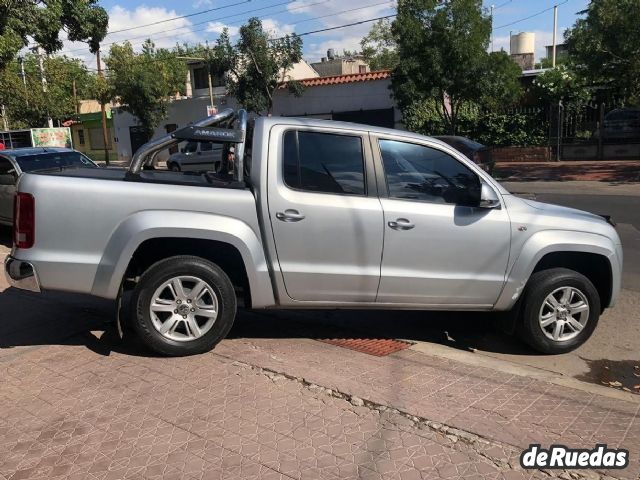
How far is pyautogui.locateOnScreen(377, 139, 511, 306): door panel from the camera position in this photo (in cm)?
453

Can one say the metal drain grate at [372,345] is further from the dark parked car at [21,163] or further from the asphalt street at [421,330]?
the dark parked car at [21,163]

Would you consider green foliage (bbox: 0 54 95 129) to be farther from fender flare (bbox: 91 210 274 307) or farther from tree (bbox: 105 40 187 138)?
fender flare (bbox: 91 210 274 307)

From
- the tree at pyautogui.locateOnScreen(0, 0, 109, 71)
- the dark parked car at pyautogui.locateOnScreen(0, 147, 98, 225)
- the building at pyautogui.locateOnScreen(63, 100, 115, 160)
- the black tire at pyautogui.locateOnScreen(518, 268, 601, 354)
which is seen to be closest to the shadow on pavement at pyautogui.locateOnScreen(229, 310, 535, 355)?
the black tire at pyautogui.locateOnScreen(518, 268, 601, 354)

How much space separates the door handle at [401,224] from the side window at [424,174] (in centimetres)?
21

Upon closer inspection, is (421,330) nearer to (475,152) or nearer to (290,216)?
(290,216)

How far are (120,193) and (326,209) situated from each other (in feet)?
4.88

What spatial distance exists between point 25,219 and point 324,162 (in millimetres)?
2201

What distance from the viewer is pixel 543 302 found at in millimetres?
4762

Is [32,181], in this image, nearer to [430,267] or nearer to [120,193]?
[120,193]

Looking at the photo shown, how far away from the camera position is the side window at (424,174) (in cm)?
462

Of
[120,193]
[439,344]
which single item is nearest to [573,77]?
[439,344]

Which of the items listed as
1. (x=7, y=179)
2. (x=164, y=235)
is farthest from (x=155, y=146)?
(x=7, y=179)

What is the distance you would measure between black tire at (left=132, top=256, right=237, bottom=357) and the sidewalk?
119 mm

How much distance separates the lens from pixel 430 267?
4598mm
